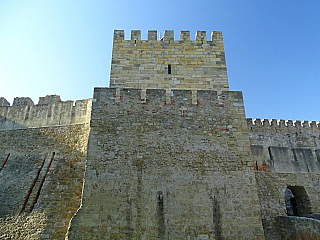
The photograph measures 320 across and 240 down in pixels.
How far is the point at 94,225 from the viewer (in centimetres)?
663

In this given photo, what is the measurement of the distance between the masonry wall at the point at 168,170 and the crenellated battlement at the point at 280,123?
1182cm

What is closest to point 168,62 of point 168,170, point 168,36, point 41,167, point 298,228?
point 168,36

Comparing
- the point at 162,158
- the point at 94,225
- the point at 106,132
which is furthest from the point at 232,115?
the point at 94,225

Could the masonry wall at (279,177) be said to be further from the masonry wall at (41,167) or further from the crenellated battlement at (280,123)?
the crenellated battlement at (280,123)

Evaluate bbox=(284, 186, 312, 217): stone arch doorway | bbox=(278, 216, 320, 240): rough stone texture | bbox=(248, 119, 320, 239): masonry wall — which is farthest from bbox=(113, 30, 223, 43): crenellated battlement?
bbox=(278, 216, 320, 240): rough stone texture

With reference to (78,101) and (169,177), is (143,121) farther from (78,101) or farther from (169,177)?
(78,101)

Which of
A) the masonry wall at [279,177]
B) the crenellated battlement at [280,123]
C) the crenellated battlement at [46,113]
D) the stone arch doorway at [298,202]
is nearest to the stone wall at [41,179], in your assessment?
the crenellated battlement at [46,113]

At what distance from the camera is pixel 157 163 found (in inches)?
289

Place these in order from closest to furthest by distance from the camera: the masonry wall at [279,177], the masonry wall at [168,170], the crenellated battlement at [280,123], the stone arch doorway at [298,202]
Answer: the masonry wall at [168,170]
the masonry wall at [279,177]
the stone arch doorway at [298,202]
the crenellated battlement at [280,123]

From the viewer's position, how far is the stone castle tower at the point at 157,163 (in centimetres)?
683

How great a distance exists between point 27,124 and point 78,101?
2.74 metres

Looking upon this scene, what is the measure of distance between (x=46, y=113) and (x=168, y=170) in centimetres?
751

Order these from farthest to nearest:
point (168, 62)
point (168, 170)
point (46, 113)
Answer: point (46, 113) < point (168, 62) < point (168, 170)

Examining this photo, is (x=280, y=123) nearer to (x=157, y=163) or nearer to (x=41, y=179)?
(x=157, y=163)
